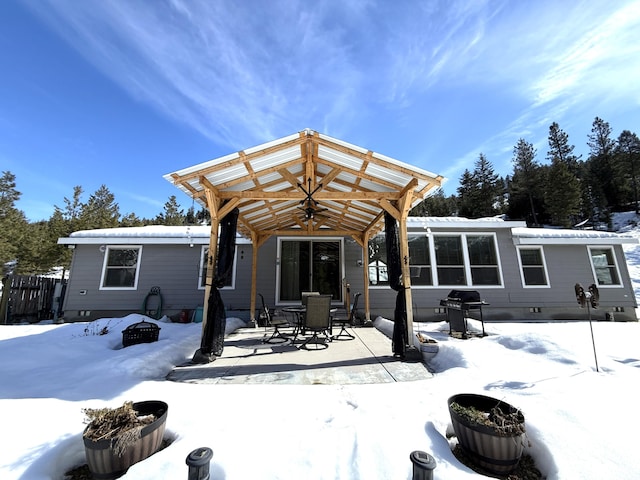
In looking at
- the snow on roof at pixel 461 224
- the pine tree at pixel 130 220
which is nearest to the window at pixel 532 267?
the snow on roof at pixel 461 224

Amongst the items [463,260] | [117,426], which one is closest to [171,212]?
[463,260]

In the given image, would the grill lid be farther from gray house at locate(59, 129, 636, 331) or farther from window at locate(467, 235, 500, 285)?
window at locate(467, 235, 500, 285)

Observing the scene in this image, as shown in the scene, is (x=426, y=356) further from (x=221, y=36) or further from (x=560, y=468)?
(x=221, y=36)

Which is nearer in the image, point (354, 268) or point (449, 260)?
point (354, 268)

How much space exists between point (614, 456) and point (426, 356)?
2.55 meters

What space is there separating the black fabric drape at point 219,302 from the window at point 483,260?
783 centimetres

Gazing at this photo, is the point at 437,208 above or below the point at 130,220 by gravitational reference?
above

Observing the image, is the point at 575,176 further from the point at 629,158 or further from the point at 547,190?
the point at 629,158

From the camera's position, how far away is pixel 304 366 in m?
3.74

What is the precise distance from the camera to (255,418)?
2.20 meters

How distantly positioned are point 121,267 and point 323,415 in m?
8.98

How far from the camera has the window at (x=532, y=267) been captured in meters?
8.56

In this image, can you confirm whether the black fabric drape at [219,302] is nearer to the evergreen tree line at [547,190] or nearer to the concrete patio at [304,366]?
the concrete patio at [304,366]

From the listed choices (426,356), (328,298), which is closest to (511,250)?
(426,356)
